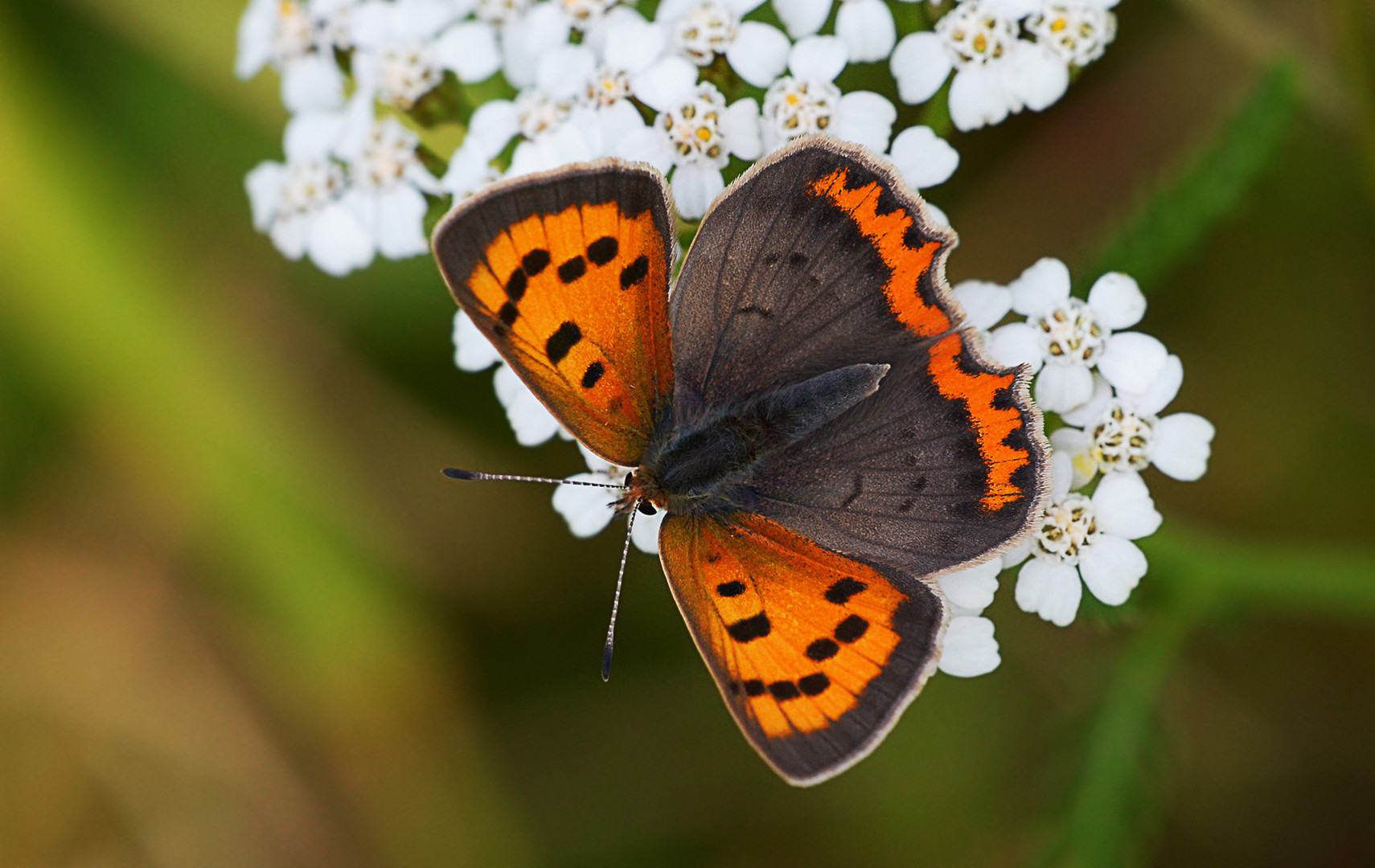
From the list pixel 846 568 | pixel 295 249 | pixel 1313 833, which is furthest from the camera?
pixel 1313 833

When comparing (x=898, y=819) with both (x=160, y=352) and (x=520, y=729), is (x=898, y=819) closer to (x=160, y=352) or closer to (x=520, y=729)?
(x=520, y=729)

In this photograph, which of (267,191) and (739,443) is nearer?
(739,443)

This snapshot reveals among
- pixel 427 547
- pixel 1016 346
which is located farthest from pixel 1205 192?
pixel 427 547

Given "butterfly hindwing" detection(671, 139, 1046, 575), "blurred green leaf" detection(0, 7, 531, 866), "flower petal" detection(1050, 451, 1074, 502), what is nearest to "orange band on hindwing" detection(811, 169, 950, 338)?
"butterfly hindwing" detection(671, 139, 1046, 575)

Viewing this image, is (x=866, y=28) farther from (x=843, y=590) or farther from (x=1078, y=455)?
(x=843, y=590)

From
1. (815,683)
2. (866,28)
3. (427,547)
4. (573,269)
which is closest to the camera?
(815,683)

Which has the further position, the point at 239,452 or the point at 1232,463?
the point at 239,452

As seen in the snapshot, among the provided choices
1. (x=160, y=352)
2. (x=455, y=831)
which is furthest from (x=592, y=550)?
(x=160, y=352)
